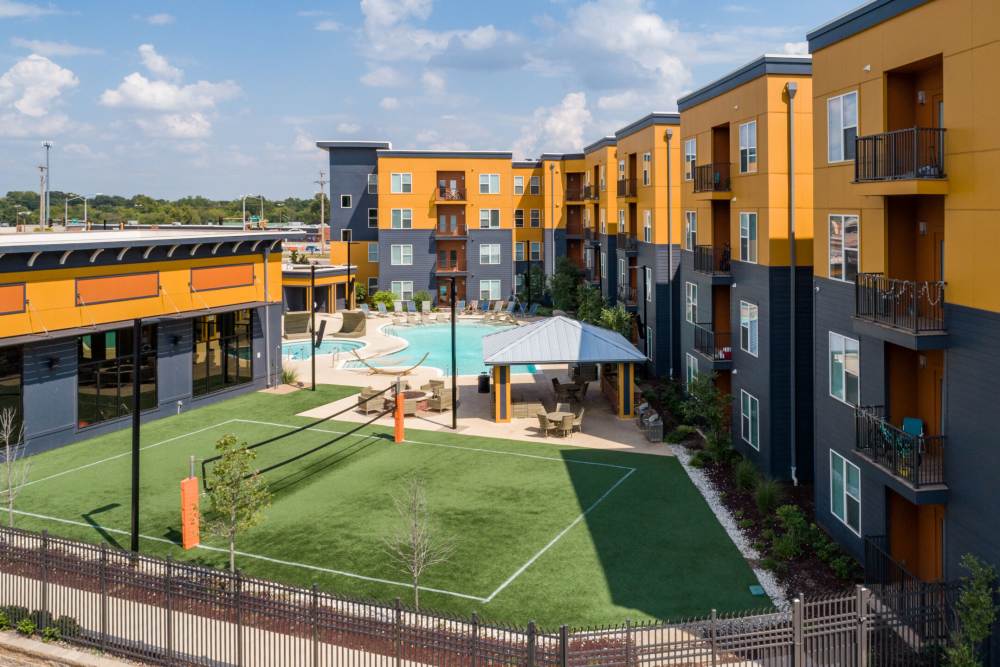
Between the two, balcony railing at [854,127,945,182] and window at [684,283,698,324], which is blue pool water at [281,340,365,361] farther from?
balcony railing at [854,127,945,182]

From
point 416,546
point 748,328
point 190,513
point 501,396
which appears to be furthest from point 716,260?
point 190,513

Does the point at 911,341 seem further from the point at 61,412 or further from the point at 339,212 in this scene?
the point at 339,212

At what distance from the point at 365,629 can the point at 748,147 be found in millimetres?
19762

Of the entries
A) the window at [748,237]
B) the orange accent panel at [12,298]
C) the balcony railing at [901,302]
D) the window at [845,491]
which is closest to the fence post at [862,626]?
the balcony railing at [901,302]

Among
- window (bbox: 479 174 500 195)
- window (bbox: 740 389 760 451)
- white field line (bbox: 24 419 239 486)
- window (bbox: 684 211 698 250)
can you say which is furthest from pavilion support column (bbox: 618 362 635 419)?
window (bbox: 479 174 500 195)

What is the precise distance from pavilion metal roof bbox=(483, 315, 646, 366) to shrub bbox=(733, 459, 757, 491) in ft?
28.1

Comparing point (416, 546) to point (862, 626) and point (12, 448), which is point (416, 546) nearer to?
point (862, 626)

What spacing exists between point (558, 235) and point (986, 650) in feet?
196

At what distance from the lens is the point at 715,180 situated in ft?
94.8

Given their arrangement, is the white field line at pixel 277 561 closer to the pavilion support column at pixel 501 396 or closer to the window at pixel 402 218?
the pavilion support column at pixel 501 396

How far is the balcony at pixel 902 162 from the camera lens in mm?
15133

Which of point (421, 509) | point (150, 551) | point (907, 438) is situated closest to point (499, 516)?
point (421, 509)

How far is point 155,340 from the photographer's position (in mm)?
34406

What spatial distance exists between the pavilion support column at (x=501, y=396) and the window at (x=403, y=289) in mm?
36863
